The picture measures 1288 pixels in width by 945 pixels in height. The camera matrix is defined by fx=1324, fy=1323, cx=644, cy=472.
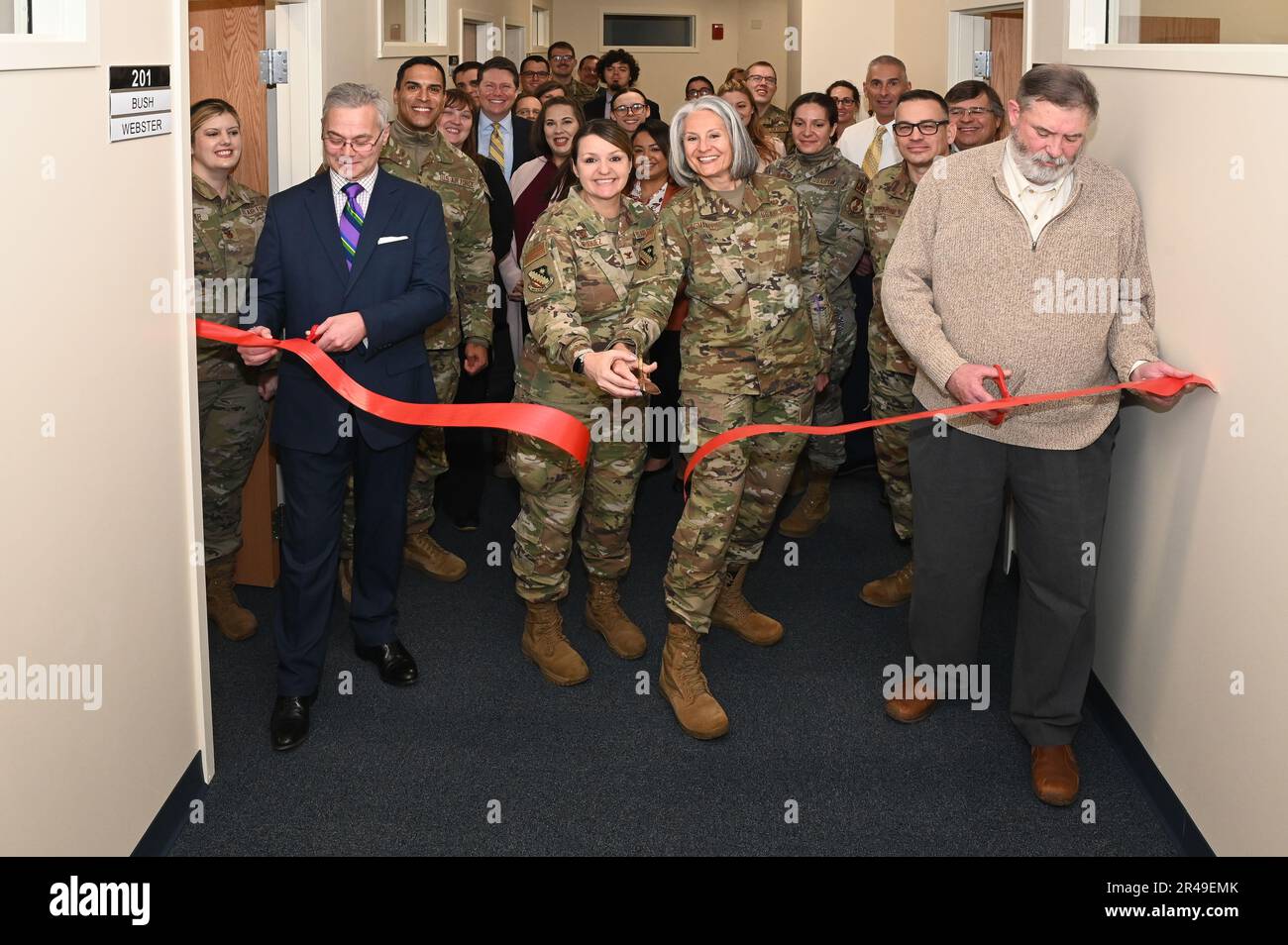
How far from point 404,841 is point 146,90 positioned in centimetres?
182

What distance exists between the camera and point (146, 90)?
2.92 metres

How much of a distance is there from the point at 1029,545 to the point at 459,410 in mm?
1558

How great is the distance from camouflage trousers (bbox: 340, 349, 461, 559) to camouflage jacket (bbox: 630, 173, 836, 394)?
1194mm

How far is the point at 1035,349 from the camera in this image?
10.9ft

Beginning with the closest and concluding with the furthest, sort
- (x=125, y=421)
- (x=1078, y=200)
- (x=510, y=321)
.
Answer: (x=125, y=421) → (x=1078, y=200) → (x=510, y=321)

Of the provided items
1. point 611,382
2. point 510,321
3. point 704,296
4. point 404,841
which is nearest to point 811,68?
point 510,321

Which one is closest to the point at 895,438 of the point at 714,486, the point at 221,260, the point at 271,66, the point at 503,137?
the point at 714,486

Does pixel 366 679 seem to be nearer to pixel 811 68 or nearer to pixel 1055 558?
pixel 1055 558

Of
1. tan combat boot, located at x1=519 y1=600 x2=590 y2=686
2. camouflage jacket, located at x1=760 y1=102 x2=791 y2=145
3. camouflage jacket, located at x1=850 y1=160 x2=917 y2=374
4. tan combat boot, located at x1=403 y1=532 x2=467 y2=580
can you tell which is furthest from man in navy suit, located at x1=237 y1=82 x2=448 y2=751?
camouflage jacket, located at x1=760 y1=102 x2=791 y2=145

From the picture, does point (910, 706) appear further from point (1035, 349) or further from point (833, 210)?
point (833, 210)

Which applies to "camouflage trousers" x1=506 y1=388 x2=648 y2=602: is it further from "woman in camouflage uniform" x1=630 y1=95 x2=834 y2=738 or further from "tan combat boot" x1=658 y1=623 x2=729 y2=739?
"tan combat boot" x1=658 y1=623 x2=729 y2=739

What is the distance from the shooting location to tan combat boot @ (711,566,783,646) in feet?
14.6
